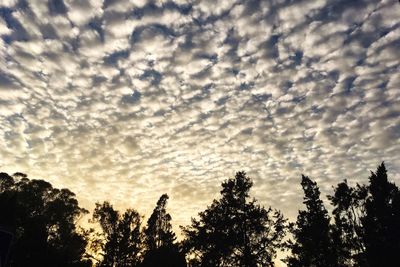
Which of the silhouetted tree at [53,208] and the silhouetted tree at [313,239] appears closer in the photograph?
the silhouetted tree at [313,239]

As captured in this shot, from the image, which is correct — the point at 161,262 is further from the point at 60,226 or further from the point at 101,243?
the point at 60,226

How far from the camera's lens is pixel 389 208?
1909 inches

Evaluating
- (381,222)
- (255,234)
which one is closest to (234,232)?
(255,234)

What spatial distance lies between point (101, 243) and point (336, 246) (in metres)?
38.1

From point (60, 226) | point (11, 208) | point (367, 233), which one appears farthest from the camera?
point (60, 226)

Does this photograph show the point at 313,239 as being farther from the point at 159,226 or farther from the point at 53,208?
the point at 53,208

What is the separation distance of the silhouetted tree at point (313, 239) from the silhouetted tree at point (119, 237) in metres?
25.1

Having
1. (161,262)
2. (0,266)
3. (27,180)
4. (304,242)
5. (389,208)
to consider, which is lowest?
(0,266)

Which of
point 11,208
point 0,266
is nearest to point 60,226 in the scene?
point 11,208

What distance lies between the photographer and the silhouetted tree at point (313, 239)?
154 ft

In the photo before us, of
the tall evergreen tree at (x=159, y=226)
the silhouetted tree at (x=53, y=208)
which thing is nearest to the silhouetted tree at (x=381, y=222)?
the tall evergreen tree at (x=159, y=226)

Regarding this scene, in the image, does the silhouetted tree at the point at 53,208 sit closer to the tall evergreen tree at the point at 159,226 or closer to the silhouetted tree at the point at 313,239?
the tall evergreen tree at the point at 159,226

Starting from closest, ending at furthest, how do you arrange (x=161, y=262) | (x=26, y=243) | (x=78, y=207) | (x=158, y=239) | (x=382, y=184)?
(x=26, y=243) < (x=161, y=262) < (x=382, y=184) < (x=158, y=239) < (x=78, y=207)

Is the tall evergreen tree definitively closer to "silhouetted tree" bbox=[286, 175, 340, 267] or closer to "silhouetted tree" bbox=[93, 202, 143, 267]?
"silhouetted tree" bbox=[93, 202, 143, 267]
